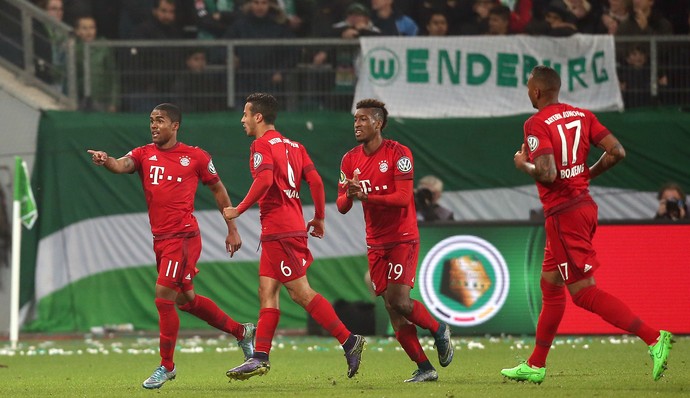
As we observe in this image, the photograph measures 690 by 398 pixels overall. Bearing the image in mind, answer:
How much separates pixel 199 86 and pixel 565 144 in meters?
9.35

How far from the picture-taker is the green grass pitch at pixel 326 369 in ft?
30.9

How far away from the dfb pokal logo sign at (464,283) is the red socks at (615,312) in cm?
607

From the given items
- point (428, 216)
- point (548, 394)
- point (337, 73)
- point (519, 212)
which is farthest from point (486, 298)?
point (548, 394)

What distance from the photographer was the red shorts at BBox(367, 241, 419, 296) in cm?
1018

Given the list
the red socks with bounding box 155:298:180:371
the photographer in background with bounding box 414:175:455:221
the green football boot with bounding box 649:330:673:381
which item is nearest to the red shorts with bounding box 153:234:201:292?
the red socks with bounding box 155:298:180:371

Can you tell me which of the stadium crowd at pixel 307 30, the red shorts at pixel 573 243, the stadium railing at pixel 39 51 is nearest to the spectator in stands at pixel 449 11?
the stadium crowd at pixel 307 30

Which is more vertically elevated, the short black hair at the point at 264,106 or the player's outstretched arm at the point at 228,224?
the short black hair at the point at 264,106

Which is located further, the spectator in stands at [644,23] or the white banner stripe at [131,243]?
the spectator in stands at [644,23]

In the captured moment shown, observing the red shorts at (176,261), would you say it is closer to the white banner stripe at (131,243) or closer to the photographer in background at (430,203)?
the photographer in background at (430,203)

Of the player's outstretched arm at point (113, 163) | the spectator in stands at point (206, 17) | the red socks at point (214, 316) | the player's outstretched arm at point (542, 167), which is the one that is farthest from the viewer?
the spectator in stands at point (206, 17)

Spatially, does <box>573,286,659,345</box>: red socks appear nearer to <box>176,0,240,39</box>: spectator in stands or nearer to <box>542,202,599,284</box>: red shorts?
<box>542,202,599,284</box>: red shorts

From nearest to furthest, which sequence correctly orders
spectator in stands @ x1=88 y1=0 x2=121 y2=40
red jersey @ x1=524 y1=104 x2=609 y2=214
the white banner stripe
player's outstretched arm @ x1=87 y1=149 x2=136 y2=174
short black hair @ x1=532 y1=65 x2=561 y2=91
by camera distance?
red jersey @ x1=524 y1=104 x2=609 y2=214 < short black hair @ x1=532 y1=65 x2=561 y2=91 < player's outstretched arm @ x1=87 y1=149 x2=136 y2=174 < the white banner stripe < spectator in stands @ x1=88 y1=0 x2=121 y2=40

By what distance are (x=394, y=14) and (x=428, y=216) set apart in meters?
3.58

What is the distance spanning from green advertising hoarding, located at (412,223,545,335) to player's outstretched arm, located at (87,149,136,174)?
5696mm
